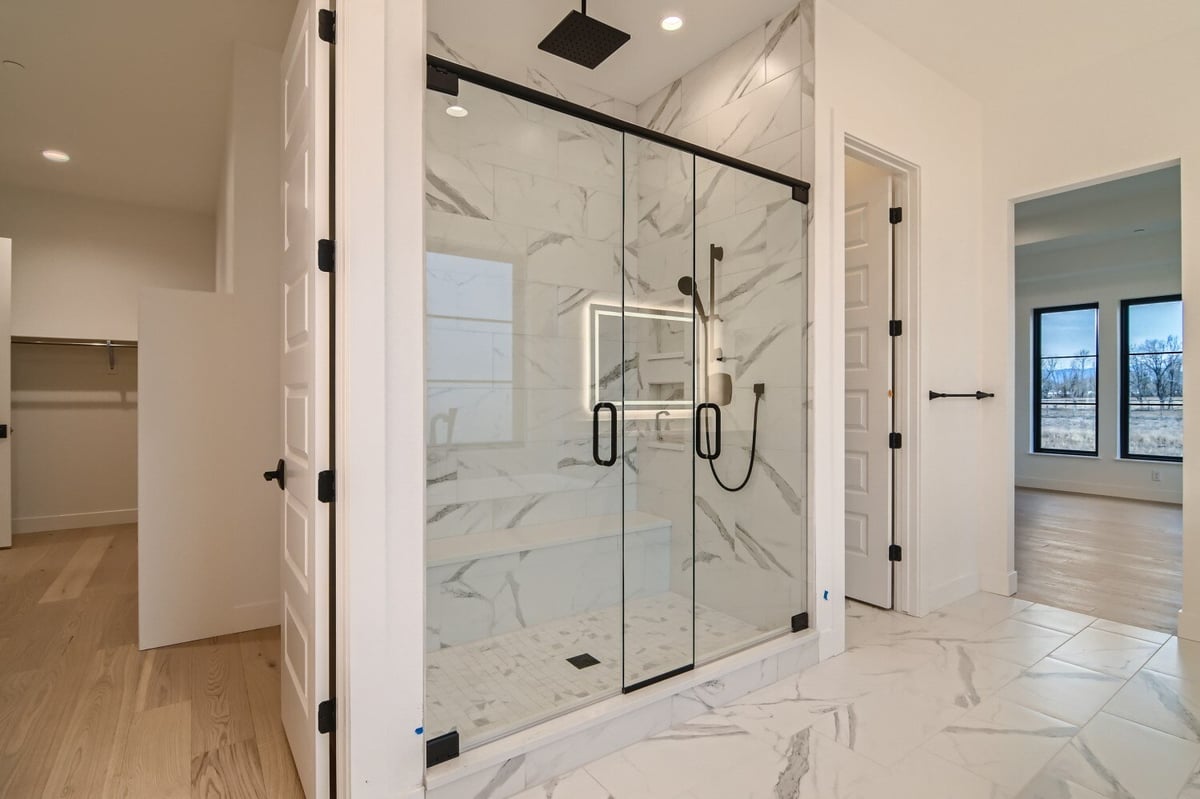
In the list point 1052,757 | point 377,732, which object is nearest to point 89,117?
point 377,732

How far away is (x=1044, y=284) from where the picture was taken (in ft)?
24.7

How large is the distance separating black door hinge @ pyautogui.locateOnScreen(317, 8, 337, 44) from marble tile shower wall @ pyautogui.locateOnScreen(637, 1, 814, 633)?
142 centimetres

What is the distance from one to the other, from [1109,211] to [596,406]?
18.5 ft

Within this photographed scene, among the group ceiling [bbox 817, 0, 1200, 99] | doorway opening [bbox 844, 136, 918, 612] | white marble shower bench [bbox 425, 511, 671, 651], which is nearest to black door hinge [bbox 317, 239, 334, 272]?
white marble shower bench [bbox 425, 511, 671, 651]

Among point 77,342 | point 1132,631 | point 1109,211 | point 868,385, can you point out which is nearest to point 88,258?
point 77,342

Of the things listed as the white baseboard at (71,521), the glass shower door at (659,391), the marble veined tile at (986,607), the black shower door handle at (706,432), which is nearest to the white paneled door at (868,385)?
the marble veined tile at (986,607)

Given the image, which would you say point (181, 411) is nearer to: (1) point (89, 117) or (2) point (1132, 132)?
(1) point (89, 117)

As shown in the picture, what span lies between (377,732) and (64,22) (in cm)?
351

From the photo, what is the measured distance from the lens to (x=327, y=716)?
1.57 metres

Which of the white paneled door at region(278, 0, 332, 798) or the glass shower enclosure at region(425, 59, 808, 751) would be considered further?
the glass shower enclosure at region(425, 59, 808, 751)

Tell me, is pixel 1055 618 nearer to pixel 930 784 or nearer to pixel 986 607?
pixel 986 607

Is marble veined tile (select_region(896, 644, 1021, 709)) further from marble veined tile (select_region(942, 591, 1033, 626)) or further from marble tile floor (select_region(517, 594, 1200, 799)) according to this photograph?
marble veined tile (select_region(942, 591, 1033, 626))

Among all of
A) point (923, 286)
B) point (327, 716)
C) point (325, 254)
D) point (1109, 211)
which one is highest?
point (1109, 211)

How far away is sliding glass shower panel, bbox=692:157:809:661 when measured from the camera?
8.57ft
